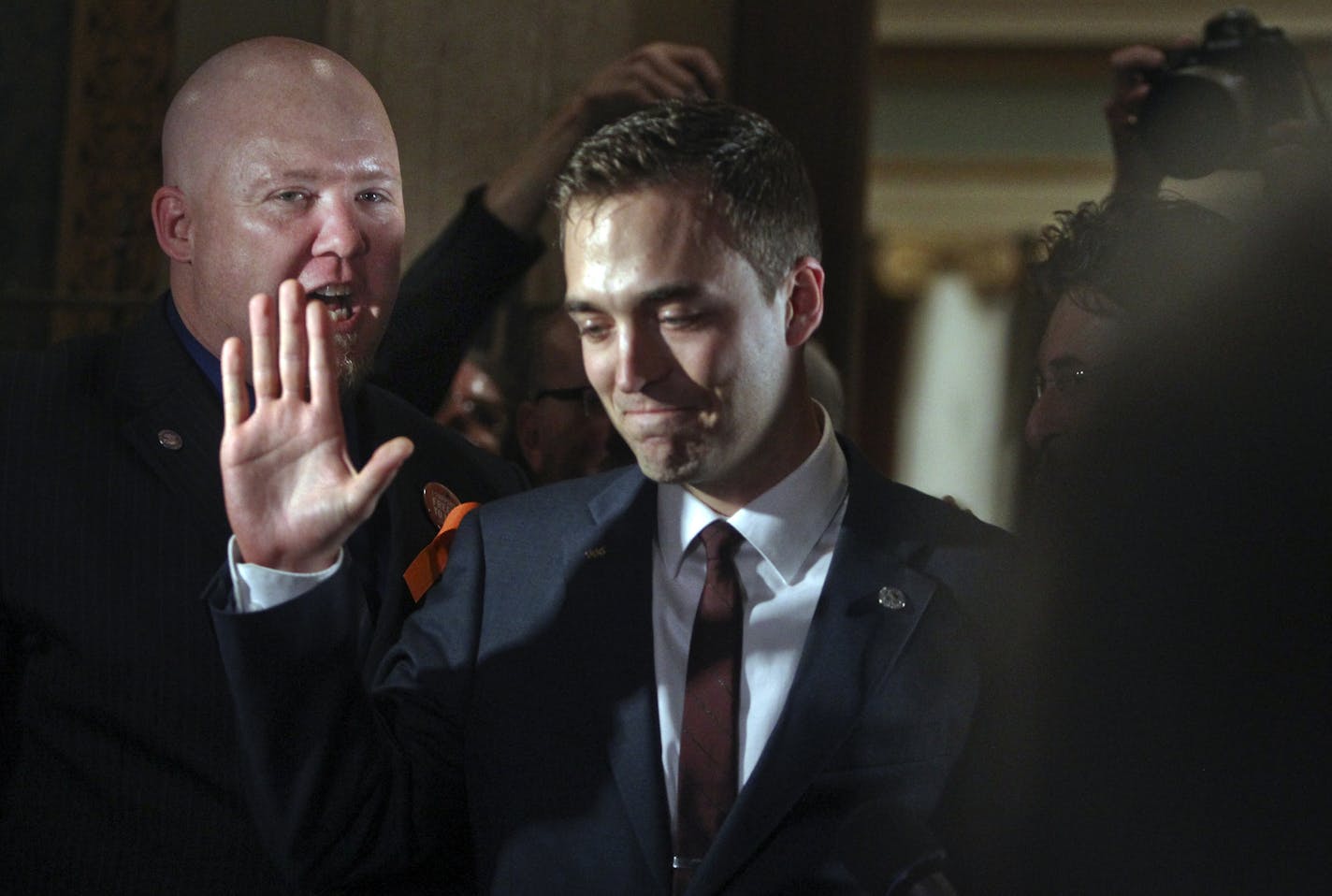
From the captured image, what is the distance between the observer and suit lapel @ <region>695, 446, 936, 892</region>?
139 cm

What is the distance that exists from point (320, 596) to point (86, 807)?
0.38 metres

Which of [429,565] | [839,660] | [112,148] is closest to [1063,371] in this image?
[839,660]

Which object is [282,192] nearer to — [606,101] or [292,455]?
[292,455]

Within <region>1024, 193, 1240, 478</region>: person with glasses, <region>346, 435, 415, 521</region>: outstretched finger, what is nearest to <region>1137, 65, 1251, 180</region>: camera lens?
<region>1024, 193, 1240, 478</region>: person with glasses

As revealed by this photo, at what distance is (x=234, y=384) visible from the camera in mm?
1285

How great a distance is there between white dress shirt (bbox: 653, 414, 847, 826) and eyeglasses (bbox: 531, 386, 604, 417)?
2.26ft

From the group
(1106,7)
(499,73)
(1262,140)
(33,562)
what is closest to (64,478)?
(33,562)

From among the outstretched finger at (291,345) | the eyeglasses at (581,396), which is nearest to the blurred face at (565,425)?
the eyeglasses at (581,396)

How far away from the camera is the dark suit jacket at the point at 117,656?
1.50 m

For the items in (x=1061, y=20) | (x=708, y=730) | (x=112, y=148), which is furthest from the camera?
(x=1061, y=20)

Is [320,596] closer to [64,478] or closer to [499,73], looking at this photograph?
[64,478]

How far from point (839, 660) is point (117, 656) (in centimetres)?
66

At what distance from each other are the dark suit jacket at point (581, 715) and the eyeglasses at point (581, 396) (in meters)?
0.67

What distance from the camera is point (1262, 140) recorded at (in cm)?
197
